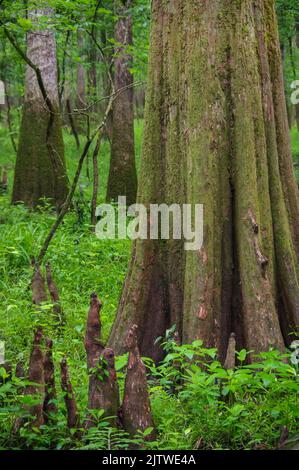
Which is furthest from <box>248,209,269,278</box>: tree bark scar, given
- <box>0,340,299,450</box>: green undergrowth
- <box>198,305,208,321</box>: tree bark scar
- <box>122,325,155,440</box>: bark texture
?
<box>122,325,155,440</box>: bark texture


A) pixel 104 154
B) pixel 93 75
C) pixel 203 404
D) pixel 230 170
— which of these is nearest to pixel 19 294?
pixel 230 170

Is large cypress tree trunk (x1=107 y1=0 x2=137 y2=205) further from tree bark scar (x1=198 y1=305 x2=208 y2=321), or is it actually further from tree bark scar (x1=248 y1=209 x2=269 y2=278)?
tree bark scar (x1=198 y1=305 x2=208 y2=321)

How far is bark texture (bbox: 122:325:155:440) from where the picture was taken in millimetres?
3193

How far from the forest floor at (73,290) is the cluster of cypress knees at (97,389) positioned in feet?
0.67

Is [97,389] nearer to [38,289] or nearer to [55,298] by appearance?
[38,289]

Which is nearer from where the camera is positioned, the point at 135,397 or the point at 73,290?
the point at 135,397

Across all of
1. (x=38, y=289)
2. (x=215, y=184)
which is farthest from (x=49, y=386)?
(x=215, y=184)

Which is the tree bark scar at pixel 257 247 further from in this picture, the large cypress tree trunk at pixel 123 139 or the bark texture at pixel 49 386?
the large cypress tree trunk at pixel 123 139

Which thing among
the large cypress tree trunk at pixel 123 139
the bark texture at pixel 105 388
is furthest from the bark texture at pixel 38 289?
the large cypress tree trunk at pixel 123 139

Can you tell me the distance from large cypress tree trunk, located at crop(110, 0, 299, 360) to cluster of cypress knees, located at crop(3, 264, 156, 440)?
50.6 inches

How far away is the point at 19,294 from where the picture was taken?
21.5ft

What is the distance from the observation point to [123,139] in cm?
1259

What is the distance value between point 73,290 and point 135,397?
400cm
